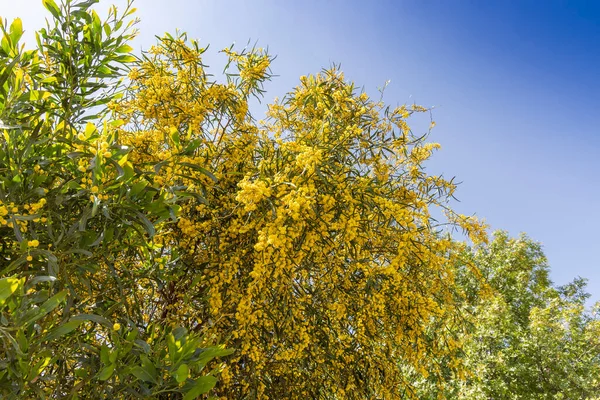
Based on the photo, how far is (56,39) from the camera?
2816 mm

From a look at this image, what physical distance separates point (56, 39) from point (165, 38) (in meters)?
1.05

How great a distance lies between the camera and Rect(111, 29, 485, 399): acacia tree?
3.00 metres

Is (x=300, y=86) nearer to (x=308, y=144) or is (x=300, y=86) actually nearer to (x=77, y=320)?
(x=308, y=144)

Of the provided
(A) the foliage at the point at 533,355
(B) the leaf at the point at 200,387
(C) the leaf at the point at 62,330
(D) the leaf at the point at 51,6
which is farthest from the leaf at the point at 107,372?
(A) the foliage at the point at 533,355

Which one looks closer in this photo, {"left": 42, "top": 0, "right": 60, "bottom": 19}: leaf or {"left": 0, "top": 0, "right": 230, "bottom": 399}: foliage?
{"left": 0, "top": 0, "right": 230, "bottom": 399}: foliage

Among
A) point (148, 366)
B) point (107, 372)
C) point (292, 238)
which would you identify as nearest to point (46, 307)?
point (107, 372)

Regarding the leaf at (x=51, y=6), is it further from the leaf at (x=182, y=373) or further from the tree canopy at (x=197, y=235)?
the leaf at (x=182, y=373)

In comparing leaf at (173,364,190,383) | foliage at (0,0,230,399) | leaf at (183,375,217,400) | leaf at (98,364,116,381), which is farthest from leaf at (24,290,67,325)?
leaf at (183,375,217,400)

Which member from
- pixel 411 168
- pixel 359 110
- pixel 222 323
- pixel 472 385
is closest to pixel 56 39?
pixel 222 323

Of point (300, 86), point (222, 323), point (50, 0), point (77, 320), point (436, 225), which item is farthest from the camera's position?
point (300, 86)

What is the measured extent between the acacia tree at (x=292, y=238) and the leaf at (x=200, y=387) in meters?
0.70

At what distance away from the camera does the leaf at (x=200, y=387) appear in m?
2.16

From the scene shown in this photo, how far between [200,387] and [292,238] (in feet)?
3.19

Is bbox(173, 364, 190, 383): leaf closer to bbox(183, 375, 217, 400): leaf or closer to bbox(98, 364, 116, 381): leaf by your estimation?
bbox(183, 375, 217, 400): leaf
